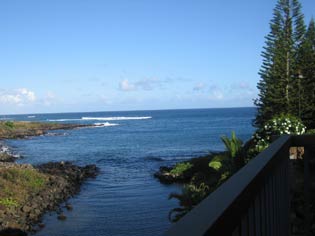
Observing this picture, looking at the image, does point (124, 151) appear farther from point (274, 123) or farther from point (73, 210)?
point (274, 123)

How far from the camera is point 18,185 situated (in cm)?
1848

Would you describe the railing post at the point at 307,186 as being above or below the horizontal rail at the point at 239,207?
below

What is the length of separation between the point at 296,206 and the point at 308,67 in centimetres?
2649

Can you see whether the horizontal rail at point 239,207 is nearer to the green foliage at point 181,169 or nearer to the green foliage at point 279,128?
the green foliage at point 279,128

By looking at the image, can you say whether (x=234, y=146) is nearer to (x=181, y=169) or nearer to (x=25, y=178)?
(x=181, y=169)

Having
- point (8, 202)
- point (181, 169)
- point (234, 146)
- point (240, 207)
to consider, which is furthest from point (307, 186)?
point (181, 169)

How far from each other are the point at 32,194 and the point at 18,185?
989 mm

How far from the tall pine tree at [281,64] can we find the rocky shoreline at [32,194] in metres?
12.2

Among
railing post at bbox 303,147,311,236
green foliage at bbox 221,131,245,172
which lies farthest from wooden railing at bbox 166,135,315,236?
green foliage at bbox 221,131,245,172

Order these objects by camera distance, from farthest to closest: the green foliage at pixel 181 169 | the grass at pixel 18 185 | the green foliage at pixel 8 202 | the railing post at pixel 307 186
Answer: the green foliage at pixel 181 169 → the grass at pixel 18 185 → the green foliage at pixel 8 202 → the railing post at pixel 307 186

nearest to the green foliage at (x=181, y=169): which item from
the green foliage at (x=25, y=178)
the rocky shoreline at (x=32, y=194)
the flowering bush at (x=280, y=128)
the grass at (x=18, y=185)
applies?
the rocky shoreline at (x=32, y=194)

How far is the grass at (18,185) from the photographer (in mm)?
16270

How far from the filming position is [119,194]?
1967cm

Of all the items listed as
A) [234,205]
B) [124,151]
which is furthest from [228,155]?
[124,151]
